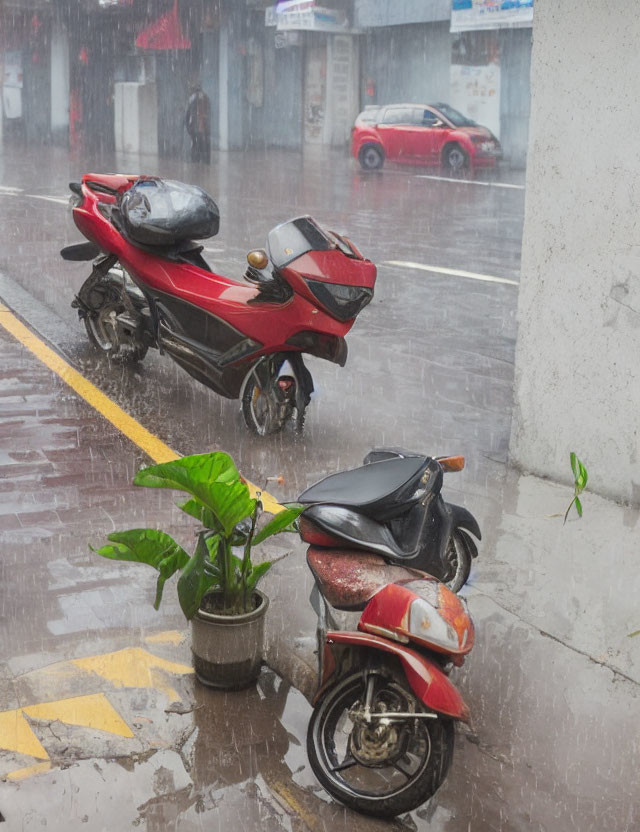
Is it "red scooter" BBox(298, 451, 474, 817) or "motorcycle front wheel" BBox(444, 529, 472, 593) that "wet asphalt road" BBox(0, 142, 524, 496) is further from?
"red scooter" BBox(298, 451, 474, 817)

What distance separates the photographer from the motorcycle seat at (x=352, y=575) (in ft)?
12.8

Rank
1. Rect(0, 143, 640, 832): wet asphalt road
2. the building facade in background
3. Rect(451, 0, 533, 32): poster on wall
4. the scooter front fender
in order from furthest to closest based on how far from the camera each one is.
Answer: the building facade in background → Rect(451, 0, 533, 32): poster on wall → Rect(0, 143, 640, 832): wet asphalt road → the scooter front fender

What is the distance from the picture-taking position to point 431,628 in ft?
11.8

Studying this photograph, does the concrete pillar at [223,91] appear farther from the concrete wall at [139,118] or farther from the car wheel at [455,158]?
the car wheel at [455,158]

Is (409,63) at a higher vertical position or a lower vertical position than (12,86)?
higher

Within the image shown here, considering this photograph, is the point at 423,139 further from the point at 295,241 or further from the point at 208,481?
the point at 208,481

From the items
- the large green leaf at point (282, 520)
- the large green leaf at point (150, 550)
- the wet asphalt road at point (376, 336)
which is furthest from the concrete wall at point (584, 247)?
the large green leaf at point (150, 550)

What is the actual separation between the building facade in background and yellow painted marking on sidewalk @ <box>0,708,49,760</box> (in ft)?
85.0

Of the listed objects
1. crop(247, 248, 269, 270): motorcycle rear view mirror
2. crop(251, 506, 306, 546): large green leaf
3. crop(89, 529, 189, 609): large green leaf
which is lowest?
crop(89, 529, 189, 609): large green leaf

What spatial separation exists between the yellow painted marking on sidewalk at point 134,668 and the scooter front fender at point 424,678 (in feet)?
3.23

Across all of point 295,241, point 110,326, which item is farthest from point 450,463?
point 110,326

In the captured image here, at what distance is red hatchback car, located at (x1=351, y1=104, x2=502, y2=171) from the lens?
2659 cm

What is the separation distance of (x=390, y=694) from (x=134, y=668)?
Answer: 1.23 m

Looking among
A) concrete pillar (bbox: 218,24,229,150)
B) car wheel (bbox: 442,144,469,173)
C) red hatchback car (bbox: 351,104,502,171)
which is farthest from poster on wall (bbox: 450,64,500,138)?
concrete pillar (bbox: 218,24,229,150)
